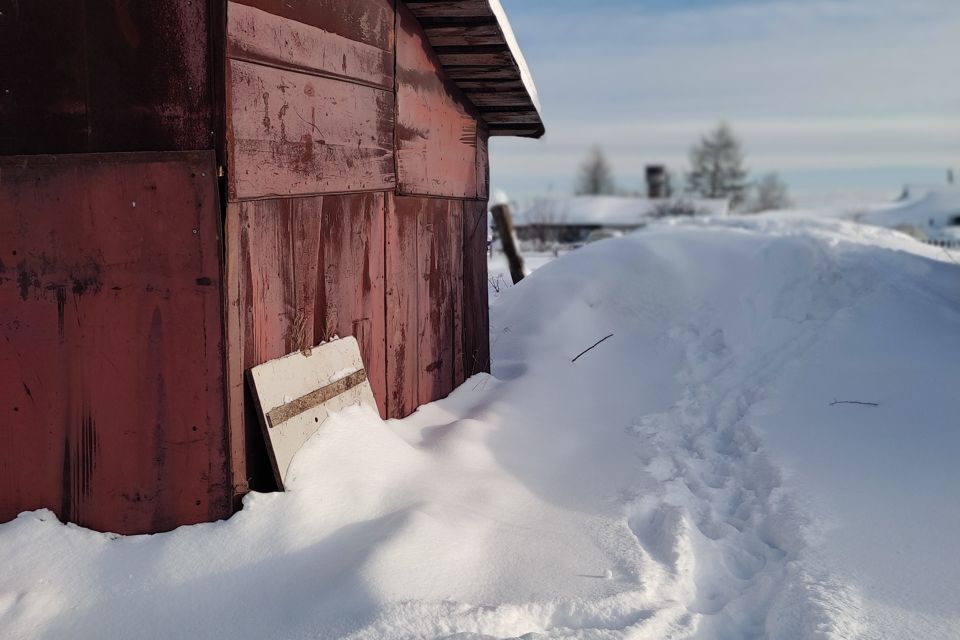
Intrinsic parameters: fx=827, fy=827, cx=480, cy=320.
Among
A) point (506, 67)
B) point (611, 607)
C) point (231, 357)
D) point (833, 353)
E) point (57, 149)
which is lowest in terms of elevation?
point (611, 607)

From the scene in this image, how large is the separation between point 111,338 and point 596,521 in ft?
7.86

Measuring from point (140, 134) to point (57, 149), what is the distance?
36 cm

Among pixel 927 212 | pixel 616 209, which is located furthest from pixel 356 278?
pixel 927 212

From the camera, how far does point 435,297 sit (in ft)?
19.3

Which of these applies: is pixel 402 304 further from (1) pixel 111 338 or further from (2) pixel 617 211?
(2) pixel 617 211

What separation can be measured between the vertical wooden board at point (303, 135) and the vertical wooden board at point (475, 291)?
1447 millimetres

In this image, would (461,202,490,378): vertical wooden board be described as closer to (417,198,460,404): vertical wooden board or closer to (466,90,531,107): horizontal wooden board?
(417,198,460,404): vertical wooden board

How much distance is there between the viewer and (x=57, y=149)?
11.6ft

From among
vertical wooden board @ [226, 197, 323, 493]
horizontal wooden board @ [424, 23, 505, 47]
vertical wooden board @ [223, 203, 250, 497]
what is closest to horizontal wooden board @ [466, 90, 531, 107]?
horizontal wooden board @ [424, 23, 505, 47]

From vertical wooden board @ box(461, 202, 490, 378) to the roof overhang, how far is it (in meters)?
0.80

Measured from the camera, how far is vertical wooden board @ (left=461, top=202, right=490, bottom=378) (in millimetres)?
6423

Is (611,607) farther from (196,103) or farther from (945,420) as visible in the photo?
(945,420)

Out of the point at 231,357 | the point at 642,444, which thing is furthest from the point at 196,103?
the point at 642,444

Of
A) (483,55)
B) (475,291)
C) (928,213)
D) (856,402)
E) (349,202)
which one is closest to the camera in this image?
(349,202)
